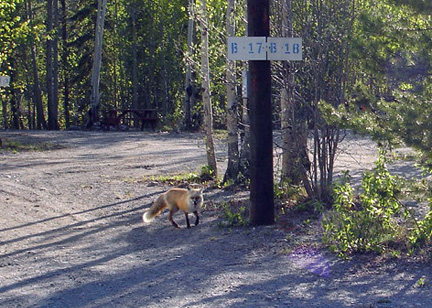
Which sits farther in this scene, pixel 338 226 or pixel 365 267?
pixel 338 226

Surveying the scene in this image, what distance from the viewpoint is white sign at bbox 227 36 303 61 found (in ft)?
32.1

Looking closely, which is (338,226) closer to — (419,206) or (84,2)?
(419,206)

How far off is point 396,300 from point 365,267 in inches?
50.0

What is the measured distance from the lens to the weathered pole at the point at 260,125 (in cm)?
1000

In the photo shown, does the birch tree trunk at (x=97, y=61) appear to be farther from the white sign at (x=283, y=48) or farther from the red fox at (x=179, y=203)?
the white sign at (x=283, y=48)

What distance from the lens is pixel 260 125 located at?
1015cm

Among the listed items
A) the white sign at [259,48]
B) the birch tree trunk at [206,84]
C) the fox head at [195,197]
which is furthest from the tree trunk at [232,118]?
the white sign at [259,48]

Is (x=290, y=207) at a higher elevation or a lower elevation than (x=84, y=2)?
lower

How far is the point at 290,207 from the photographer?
11.6 metres

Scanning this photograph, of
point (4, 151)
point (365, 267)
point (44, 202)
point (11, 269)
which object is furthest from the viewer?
point (4, 151)

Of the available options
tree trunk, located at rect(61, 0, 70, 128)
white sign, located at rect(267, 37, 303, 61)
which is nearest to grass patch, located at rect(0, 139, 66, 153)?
white sign, located at rect(267, 37, 303, 61)

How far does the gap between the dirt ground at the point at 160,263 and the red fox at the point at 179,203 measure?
7.0 inches

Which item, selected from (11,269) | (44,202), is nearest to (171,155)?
(44,202)

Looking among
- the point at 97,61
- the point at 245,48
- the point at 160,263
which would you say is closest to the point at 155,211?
the point at 160,263
